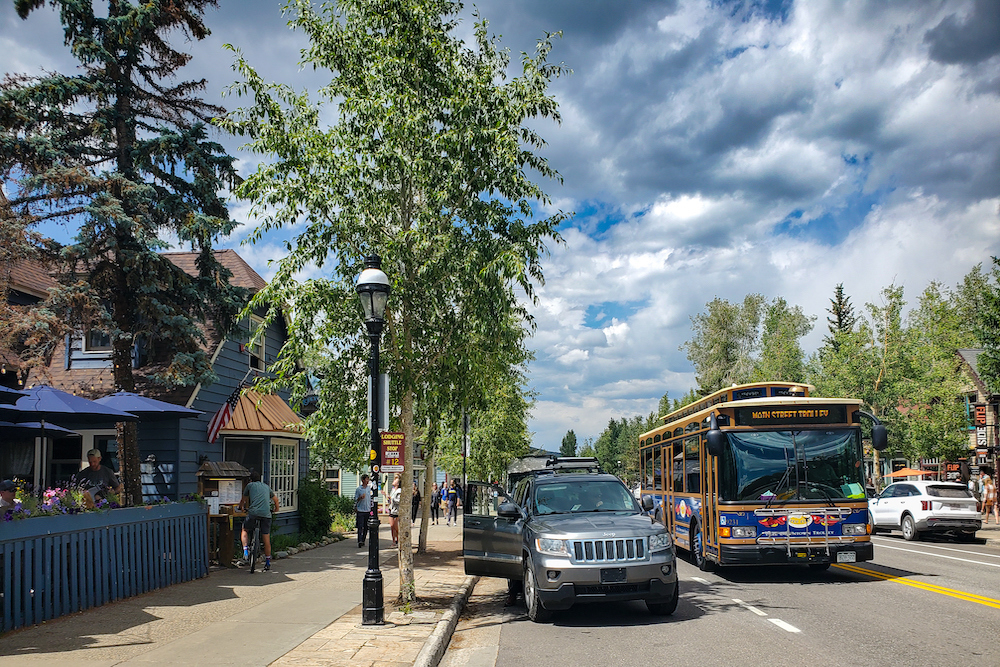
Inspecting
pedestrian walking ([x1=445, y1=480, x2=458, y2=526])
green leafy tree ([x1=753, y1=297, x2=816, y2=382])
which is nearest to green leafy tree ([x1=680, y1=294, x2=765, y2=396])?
green leafy tree ([x1=753, y1=297, x2=816, y2=382])

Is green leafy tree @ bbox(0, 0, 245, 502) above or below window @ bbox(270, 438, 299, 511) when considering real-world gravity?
above

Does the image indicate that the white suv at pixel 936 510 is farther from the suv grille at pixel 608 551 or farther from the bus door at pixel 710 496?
the suv grille at pixel 608 551

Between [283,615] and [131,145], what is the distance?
34.5 ft

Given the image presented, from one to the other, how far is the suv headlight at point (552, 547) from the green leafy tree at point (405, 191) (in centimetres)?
211

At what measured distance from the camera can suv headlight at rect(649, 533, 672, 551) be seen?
383 inches

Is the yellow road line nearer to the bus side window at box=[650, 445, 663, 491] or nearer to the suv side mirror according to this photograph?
the bus side window at box=[650, 445, 663, 491]

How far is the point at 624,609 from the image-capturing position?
10961 millimetres

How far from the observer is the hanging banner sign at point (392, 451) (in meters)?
10.4

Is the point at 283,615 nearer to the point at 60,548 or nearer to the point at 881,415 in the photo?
the point at 60,548

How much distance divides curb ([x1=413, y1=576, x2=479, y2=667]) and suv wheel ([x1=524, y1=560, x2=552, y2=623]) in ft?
3.23

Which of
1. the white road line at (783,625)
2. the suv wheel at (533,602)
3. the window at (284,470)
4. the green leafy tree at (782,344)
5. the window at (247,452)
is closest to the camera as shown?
the white road line at (783,625)

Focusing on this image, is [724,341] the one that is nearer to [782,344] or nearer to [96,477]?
[782,344]

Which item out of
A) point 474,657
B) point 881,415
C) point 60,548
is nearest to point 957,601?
point 474,657

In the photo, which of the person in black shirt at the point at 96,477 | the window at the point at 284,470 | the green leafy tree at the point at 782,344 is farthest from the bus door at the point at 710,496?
the green leafy tree at the point at 782,344
